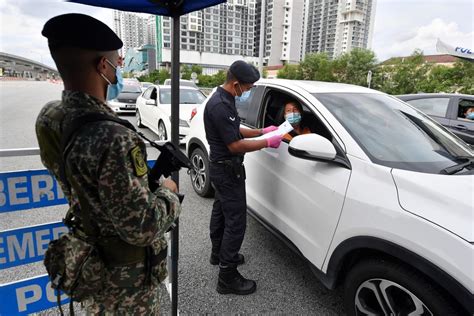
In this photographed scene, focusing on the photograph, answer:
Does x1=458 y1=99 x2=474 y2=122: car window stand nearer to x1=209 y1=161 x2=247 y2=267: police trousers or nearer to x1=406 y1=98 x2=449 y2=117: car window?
x1=406 y1=98 x2=449 y2=117: car window

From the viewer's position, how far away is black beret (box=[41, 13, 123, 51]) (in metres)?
1.04

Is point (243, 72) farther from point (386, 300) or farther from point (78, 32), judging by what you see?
point (386, 300)

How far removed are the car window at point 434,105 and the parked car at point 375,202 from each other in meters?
4.50

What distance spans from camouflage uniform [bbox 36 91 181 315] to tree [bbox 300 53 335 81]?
3203 centimetres

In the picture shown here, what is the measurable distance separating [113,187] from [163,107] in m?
7.25

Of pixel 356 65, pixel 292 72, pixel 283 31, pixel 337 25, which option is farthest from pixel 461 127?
pixel 337 25

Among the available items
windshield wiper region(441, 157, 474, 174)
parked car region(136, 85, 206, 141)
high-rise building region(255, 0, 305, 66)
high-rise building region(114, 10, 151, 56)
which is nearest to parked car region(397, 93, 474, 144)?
windshield wiper region(441, 157, 474, 174)

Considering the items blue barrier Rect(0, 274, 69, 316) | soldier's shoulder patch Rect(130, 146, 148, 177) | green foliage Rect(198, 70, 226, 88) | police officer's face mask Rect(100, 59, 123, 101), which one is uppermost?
green foliage Rect(198, 70, 226, 88)

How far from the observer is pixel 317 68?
108ft

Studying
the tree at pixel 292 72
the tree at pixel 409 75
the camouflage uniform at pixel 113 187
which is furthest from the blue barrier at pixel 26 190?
the tree at pixel 292 72

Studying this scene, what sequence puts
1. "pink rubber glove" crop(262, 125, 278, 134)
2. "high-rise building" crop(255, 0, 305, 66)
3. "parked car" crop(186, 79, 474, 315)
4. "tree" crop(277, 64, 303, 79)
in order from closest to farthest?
1. "parked car" crop(186, 79, 474, 315)
2. "pink rubber glove" crop(262, 125, 278, 134)
3. "tree" crop(277, 64, 303, 79)
4. "high-rise building" crop(255, 0, 305, 66)

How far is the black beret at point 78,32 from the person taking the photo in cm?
104

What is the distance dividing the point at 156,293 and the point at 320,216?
49.8 inches

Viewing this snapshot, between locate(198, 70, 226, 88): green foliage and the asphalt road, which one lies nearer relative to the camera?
the asphalt road
